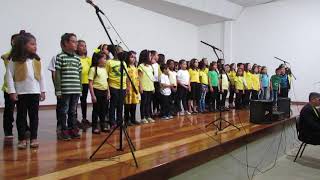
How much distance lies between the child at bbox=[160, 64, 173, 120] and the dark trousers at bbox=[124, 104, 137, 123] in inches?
30.8

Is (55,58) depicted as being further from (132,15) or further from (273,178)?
(132,15)

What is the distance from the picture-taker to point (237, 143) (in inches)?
149

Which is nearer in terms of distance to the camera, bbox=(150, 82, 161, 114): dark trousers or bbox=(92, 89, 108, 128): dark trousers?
bbox=(92, 89, 108, 128): dark trousers

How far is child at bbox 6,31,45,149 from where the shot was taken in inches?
112

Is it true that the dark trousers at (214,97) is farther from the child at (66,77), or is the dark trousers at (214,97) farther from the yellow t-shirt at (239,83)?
the child at (66,77)

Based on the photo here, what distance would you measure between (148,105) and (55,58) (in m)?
1.82

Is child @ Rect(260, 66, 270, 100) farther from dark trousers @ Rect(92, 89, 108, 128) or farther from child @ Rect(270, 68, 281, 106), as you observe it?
dark trousers @ Rect(92, 89, 108, 128)

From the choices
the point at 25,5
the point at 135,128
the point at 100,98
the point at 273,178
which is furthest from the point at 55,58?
the point at 25,5

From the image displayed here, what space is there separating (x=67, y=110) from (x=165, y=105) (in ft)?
6.96

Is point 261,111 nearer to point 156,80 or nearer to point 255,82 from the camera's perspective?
point 156,80

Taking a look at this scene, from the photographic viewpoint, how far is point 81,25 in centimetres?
746

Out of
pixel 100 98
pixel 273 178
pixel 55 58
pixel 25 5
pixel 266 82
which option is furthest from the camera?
pixel 266 82

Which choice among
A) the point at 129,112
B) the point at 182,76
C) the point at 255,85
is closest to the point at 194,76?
the point at 182,76

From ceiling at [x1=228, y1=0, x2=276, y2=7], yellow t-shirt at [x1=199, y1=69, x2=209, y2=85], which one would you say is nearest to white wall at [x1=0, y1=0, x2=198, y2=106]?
ceiling at [x1=228, y1=0, x2=276, y2=7]
